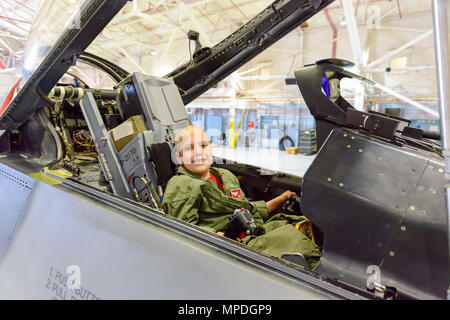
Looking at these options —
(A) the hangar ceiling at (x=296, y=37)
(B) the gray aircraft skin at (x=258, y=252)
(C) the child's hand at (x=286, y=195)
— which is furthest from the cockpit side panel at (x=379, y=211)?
(A) the hangar ceiling at (x=296, y=37)

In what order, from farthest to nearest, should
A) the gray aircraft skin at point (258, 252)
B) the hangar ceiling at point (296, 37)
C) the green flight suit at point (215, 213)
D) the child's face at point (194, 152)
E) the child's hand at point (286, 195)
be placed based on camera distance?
the hangar ceiling at point (296, 37), the child's hand at point (286, 195), the child's face at point (194, 152), the green flight suit at point (215, 213), the gray aircraft skin at point (258, 252)

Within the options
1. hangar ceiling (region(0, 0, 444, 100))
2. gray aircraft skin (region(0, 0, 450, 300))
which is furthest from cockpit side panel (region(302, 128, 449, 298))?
hangar ceiling (region(0, 0, 444, 100))

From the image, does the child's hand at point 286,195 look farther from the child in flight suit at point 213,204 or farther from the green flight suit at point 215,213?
the green flight suit at point 215,213

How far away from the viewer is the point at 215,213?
1562mm

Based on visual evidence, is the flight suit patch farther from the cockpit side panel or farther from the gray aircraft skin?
the cockpit side panel

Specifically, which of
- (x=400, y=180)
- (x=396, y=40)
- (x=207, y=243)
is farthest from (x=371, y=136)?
(x=396, y=40)

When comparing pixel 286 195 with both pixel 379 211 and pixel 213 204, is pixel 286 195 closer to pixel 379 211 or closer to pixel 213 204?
pixel 213 204

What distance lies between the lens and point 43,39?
5.67ft

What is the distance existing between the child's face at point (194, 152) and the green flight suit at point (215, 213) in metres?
0.05

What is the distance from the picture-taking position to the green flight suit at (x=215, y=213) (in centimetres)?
118

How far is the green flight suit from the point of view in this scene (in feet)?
3.89

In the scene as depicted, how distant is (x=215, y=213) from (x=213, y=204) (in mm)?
65

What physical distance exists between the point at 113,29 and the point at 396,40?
31.9 feet
